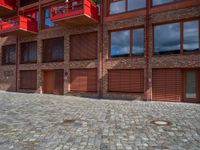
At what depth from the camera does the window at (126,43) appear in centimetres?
1324

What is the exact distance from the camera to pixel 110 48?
14383 mm

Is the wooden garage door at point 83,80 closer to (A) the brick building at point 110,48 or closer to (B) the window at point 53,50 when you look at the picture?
(A) the brick building at point 110,48

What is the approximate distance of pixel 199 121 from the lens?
7.16 metres

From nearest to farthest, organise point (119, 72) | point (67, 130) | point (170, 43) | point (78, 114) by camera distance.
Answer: point (67, 130)
point (78, 114)
point (170, 43)
point (119, 72)

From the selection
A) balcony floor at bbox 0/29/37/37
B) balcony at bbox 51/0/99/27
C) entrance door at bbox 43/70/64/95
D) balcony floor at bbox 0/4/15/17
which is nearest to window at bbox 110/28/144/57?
balcony at bbox 51/0/99/27

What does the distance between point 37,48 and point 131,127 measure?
14908 millimetres

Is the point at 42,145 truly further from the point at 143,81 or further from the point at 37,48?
the point at 37,48

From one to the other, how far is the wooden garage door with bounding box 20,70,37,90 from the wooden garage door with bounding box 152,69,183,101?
12.3 metres

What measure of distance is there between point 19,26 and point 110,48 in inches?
371

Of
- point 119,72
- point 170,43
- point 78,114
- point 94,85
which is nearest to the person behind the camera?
point 78,114

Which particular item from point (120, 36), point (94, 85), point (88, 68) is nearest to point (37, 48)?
point (88, 68)

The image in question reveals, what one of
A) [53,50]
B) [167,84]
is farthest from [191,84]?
[53,50]

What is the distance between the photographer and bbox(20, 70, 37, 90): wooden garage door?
1864 centimetres

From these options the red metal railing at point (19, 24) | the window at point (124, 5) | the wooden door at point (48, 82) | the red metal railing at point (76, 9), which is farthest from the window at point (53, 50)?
the window at point (124, 5)
